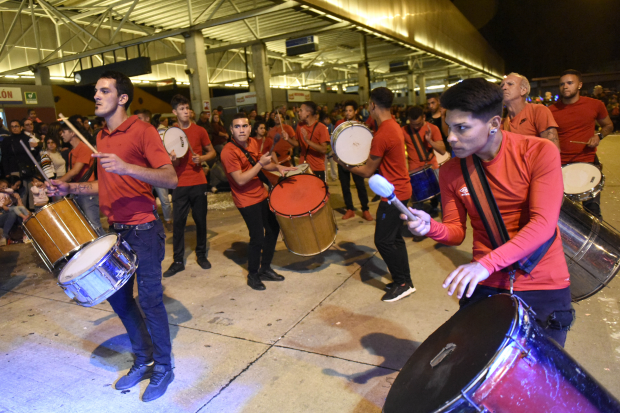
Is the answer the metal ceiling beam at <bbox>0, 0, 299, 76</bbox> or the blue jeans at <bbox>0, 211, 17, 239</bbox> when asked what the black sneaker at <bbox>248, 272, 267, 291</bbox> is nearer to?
the blue jeans at <bbox>0, 211, 17, 239</bbox>

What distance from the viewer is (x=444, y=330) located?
68.8 inches

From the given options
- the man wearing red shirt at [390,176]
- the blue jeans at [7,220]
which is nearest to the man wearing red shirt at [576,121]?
the man wearing red shirt at [390,176]

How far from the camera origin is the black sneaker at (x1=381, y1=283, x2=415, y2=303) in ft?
13.5

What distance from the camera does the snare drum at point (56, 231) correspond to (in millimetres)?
3234

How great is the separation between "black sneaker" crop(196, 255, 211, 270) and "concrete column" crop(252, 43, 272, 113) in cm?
1396

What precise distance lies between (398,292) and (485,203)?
8.05 feet

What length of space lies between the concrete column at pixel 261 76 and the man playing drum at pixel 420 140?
13121 mm

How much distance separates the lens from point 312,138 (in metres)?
7.09

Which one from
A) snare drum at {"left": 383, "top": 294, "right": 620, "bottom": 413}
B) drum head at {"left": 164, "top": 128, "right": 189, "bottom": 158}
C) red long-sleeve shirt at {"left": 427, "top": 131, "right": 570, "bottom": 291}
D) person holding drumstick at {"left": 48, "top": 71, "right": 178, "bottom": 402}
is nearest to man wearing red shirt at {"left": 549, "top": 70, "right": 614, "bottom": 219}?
red long-sleeve shirt at {"left": 427, "top": 131, "right": 570, "bottom": 291}

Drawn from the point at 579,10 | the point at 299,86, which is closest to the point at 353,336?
the point at 299,86

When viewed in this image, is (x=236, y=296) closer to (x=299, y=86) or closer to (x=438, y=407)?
(x=438, y=407)

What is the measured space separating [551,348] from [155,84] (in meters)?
25.4

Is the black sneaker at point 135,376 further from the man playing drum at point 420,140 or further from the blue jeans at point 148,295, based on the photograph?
the man playing drum at point 420,140

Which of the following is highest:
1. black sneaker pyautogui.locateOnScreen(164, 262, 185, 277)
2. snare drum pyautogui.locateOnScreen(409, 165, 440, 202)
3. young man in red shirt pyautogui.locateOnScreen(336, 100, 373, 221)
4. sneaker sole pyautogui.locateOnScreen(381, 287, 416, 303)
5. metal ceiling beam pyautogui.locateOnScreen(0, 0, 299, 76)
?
metal ceiling beam pyautogui.locateOnScreen(0, 0, 299, 76)
